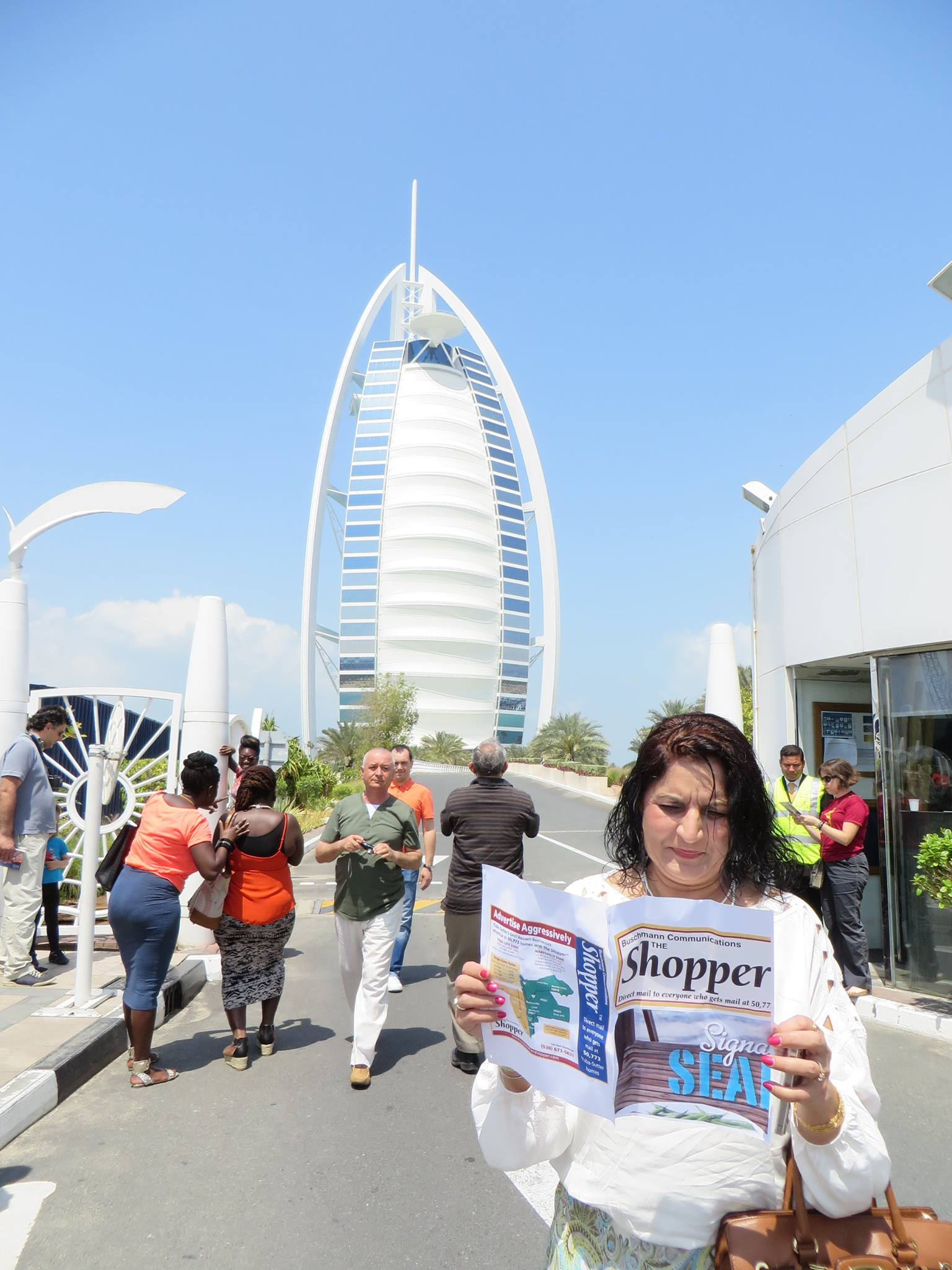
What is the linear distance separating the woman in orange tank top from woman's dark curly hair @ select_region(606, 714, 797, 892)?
13.4 ft

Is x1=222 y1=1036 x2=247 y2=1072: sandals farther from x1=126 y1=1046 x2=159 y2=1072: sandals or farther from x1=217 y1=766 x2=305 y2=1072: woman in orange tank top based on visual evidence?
x1=126 y1=1046 x2=159 y2=1072: sandals

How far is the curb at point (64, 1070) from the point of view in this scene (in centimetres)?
446

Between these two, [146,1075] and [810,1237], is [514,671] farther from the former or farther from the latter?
[810,1237]

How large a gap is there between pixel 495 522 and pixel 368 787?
95979mm

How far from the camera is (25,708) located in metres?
8.19

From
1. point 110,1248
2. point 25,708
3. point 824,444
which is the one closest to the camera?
point 110,1248

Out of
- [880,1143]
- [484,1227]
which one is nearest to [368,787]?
[484,1227]

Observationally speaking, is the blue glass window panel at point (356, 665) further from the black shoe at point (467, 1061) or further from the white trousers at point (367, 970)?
the black shoe at point (467, 1061)

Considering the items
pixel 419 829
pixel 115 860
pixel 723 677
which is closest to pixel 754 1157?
pixel 115 860

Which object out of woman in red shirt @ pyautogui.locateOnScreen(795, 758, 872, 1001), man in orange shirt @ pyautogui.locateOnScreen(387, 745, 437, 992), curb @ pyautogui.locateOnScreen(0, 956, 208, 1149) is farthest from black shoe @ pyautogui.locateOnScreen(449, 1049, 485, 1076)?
woman in red shirt @ pyautogui.locateOnScreen(795, 758, 872, 1001)

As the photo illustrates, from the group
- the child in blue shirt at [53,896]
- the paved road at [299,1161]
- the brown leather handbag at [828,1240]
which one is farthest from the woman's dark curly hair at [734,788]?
the child in blue shirt at [53,896]

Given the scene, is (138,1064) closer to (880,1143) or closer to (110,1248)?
(110,1248)

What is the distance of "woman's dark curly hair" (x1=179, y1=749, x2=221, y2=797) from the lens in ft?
19.0

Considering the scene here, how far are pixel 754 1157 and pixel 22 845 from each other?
6503 millimetres
